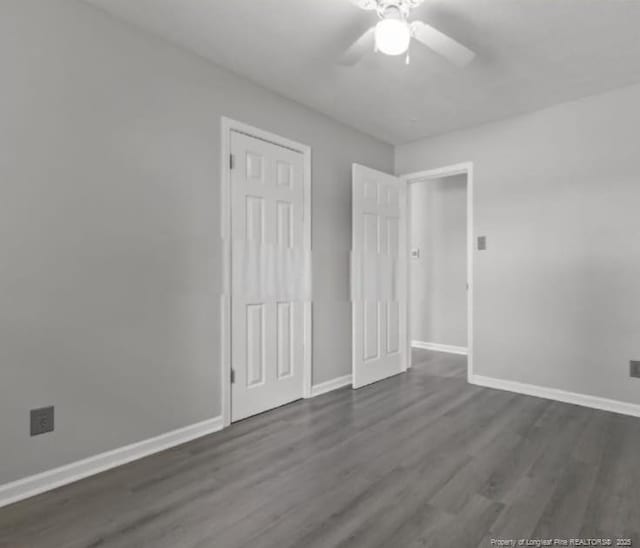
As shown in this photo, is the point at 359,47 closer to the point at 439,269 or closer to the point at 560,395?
the point at 560,395

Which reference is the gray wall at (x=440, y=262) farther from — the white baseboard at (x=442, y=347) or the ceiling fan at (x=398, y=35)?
the ceiling fan at (x=398, y=35)

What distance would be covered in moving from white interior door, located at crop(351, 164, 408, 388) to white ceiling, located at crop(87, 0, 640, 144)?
0.80 metres

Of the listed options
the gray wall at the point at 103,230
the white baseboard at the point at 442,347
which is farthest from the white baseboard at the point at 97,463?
the white baseboard at the point at 442,347

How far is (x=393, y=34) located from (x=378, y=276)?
2499 mm

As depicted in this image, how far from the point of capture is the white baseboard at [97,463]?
1873 mm

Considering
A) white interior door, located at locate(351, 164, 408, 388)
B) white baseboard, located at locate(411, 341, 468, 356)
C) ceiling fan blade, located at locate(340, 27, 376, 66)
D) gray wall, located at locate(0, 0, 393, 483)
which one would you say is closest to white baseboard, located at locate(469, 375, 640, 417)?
white interior door, located at locate(351, 164, 408, 388)

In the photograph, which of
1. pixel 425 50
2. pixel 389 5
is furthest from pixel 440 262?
pixel 389 5

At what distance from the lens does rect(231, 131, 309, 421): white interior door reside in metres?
2.85

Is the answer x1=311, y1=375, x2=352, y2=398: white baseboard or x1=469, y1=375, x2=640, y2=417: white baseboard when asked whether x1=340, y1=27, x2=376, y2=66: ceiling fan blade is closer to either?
x1=311, y1=375, x2=352, y2=398: white baseboard

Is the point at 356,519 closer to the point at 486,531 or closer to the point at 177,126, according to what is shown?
the point at 486,531

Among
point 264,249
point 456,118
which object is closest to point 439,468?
point 264,249

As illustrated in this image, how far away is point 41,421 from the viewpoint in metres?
1.95

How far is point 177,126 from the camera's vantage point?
2.50 meters

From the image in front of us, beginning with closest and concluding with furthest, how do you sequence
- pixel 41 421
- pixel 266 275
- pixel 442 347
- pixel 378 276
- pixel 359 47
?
pixel 41 421 → pixel 359 47 → pixel 266 275 → pixel 378 276 → pixel 442 347
